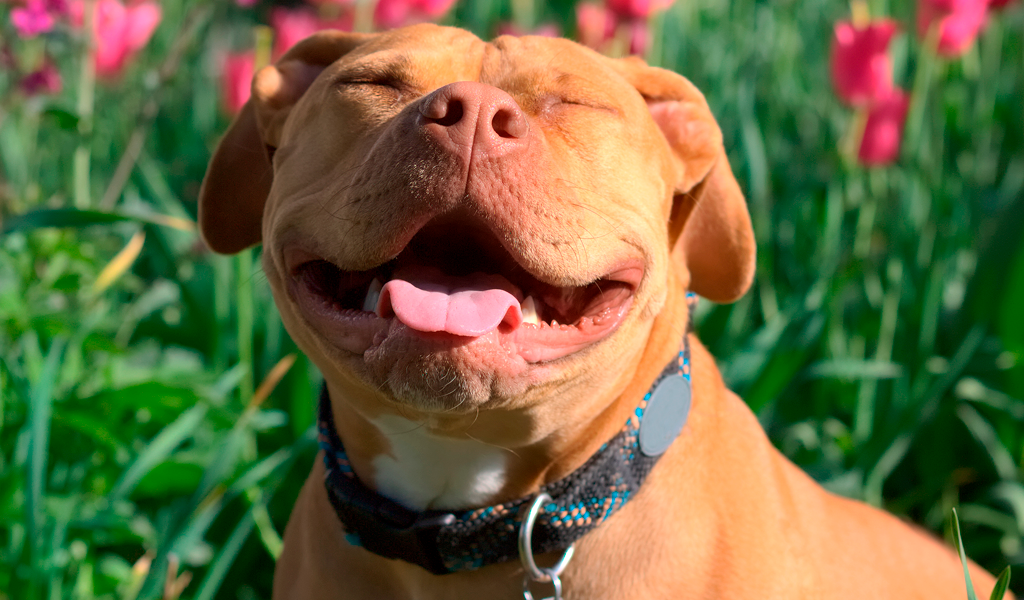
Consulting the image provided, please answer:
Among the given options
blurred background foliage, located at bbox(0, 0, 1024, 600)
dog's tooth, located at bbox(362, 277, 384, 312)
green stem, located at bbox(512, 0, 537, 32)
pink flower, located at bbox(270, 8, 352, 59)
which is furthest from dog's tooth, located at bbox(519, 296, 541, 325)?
green stem, located at bbox(512, 0, 537, 32)

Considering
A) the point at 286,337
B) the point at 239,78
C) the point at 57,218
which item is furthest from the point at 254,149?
the point at 239,78

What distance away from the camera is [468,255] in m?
1.64

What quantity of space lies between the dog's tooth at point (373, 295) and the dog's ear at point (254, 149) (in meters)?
0.53

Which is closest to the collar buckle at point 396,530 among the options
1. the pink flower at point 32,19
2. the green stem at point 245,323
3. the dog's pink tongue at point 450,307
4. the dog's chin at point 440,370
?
the dog's chin at point 440,370

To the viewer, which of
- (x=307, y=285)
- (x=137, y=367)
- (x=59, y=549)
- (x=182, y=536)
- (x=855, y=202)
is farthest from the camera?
(x=855, y=202)

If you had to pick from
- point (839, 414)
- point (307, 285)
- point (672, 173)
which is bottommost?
point (839, 414)

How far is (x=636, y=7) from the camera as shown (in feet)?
12.4

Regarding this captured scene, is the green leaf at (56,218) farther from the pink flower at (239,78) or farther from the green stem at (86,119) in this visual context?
the pink flower at (239,78)

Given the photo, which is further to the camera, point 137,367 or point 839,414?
point 839,414

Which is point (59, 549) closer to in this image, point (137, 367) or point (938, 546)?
point (137, 367)

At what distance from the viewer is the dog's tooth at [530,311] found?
5.13ft

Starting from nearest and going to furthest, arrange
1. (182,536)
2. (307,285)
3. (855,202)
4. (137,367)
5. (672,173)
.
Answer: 1. (307,285)
2. (672,173)
3. (182,536)
4. (137,367)
5. (855,202)

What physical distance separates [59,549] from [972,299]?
9.63ft

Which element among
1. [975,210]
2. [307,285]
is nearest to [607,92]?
[307,285]
